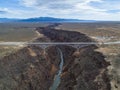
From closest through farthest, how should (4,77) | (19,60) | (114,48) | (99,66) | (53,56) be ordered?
1. (4,77)
2. (99,66)
3. (19,60)
4. (114,48)
5. (53,56)

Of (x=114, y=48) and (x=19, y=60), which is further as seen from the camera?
(x=114, y=48)

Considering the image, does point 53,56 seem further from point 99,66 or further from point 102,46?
point 99,66

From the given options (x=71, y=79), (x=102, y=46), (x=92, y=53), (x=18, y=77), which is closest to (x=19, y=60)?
(x=18, y=77)

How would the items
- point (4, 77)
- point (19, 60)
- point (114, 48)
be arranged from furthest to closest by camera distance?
point (114, 48)
point (19, 60)
point (4, 77)

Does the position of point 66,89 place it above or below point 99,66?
below

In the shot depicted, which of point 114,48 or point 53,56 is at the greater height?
point 114,48

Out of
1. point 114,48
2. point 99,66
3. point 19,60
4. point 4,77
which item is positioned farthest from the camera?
point 114,48

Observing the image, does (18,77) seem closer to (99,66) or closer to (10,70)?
(10,70)

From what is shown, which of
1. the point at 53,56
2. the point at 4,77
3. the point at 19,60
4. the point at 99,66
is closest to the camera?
the point at 4,77

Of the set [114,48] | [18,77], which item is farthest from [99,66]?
[18,77]
